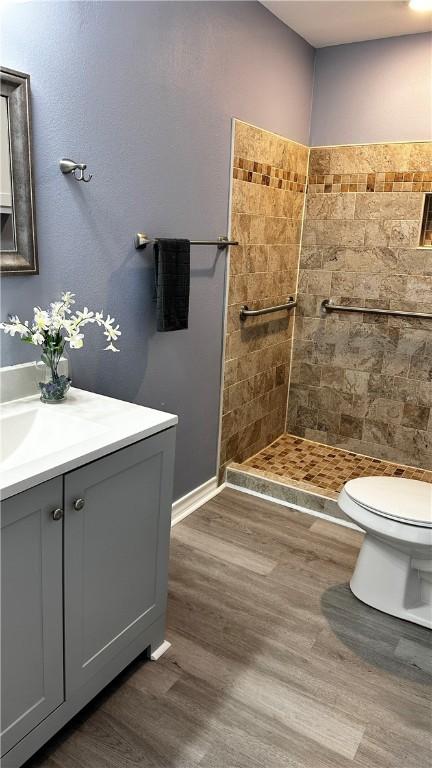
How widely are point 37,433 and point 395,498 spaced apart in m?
1.26

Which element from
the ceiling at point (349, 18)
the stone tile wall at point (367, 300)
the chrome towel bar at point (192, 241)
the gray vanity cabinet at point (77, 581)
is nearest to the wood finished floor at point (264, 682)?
the gray vanity cabinet at point (77, 581)

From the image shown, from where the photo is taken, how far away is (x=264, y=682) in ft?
5.62

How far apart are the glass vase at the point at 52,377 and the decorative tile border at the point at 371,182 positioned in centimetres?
217

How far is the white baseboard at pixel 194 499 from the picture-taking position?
8.58 ft

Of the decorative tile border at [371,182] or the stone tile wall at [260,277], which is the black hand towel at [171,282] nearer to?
the stone tile wall at [260,277]

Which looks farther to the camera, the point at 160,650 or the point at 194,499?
the point at 194,499

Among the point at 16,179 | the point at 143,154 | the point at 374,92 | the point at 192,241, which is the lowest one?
the point at 192,241

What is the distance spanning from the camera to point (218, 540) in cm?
247

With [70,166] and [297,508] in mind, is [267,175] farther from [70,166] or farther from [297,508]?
[297,508]

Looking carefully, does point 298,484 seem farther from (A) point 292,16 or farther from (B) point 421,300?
(A) point 292,16

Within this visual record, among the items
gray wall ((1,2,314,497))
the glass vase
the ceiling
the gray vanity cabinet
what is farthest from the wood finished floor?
the ceiling

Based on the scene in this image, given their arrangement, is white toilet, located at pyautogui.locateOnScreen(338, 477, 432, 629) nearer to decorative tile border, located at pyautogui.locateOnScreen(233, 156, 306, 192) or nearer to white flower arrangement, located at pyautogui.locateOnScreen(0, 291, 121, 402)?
white flower arrangement, located at pyautogui.locateOnScreen(0, 291, 121, 402)

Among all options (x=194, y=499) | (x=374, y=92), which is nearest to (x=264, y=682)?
(x=194, y=499)

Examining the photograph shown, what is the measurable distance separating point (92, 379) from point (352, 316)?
1848mm
